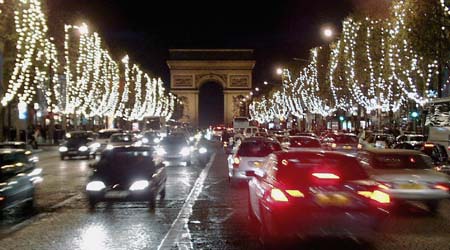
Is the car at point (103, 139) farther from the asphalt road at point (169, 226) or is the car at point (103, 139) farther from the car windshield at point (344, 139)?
the asphalt road at point (169, 226)

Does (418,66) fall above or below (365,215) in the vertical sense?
above

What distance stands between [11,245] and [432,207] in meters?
9.32

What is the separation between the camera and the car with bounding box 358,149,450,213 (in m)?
15.2

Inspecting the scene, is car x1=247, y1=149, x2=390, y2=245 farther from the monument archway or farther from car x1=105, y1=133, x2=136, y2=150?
the monument archway

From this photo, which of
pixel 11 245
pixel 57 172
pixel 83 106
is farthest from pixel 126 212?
pixel 83 106

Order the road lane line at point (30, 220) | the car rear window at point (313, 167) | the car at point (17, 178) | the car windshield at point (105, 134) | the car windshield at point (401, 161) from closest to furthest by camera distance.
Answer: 1. the car rear window at point (313, 167)
2. the road lane line at point (30, 220)
3. the car at point (17, 178)
4. the car windshield at point (401, 161)
5. the car windshield at point (105, 134)

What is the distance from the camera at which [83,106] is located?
6419cm

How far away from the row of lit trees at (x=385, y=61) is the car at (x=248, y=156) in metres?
14.2

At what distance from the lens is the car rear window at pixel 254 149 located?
843 inches

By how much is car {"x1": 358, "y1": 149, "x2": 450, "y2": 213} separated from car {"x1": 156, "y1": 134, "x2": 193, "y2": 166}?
16.7 metres

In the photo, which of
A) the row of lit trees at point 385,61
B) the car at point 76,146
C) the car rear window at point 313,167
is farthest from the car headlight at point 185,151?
the car rear window at point 313,167

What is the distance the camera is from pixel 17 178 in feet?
50.8

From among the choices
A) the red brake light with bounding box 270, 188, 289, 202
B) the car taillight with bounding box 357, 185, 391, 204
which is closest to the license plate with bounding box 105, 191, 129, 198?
the red brake light with bounding box 270, 188, 289, 202

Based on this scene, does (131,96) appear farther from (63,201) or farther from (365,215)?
(365,215)
